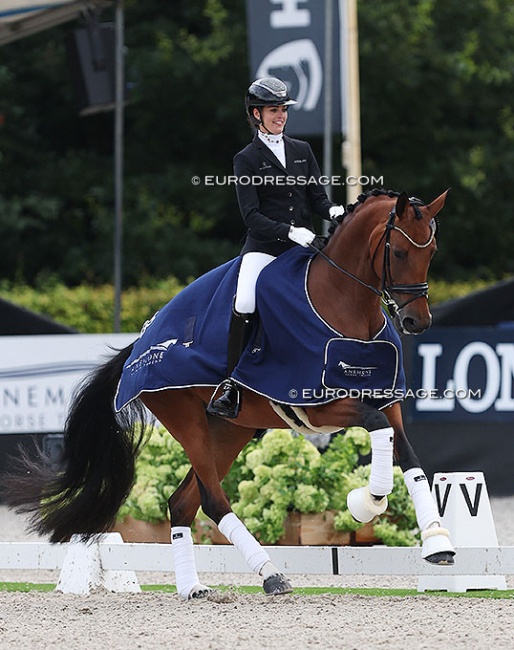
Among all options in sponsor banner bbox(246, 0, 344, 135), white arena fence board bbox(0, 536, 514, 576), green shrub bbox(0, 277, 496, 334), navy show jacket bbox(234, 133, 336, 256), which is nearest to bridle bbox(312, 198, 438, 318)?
navy show jacket bbox(234, 133, 336, 256)

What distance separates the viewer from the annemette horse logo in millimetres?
5398

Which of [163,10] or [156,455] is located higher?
[163,10]

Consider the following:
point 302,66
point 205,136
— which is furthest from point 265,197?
point 205,136

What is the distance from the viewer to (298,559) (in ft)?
19.7

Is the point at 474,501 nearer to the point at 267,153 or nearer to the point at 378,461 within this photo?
the point at 378,461

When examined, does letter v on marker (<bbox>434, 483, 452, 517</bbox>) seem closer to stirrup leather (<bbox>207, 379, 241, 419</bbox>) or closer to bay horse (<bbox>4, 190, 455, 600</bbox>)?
bay horse (<bbox>4, 190, 455, 600</bbox>)

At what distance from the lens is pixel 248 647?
15.1 ft

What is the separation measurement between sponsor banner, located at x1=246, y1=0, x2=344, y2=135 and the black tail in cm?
594

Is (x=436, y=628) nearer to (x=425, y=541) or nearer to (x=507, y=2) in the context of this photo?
(x=425, y=541)

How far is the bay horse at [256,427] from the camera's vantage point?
532 centimetres

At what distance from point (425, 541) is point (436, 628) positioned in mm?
413

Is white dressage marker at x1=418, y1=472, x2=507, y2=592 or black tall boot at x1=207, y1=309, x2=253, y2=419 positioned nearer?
black tall boot at x1=207, y1=309, x2=253, y2=419

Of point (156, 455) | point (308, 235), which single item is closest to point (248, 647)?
point (308, 235)

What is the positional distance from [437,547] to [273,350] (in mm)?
1141
